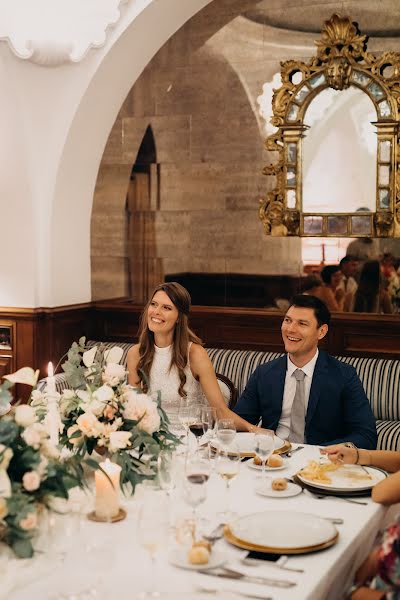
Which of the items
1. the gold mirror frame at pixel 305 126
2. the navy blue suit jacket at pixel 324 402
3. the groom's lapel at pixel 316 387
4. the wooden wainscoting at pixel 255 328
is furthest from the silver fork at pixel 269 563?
the gold mirror frame at pixel 305 126

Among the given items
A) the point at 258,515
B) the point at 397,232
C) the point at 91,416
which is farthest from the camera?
the point at 397,232

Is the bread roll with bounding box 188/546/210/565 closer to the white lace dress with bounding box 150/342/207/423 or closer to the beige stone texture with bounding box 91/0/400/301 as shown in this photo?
the white lace dress with bounding box 150/342/207/423

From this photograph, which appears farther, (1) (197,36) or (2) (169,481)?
(1) (197,36)

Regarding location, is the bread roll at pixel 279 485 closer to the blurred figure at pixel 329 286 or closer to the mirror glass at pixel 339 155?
the blurred figure at pixel 329 286

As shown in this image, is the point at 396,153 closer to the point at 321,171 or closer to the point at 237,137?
the point at 321,171

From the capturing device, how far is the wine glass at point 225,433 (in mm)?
2746

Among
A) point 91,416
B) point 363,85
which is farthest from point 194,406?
point 363,85

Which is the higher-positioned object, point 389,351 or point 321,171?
point 321,171

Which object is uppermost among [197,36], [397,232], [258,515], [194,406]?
[197,36]

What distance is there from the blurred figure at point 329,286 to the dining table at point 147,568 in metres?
2.84

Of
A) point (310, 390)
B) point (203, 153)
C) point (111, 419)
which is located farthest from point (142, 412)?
point (203, 153)

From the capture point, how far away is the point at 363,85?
204 inches

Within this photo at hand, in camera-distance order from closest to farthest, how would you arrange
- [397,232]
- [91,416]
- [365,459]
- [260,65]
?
[91,416] → [365,459] → [397,232] → [260,65]

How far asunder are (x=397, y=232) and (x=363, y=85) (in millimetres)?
908
